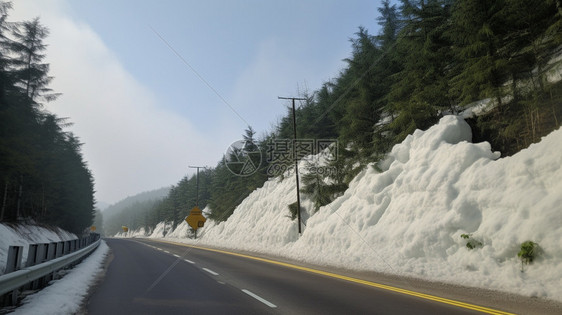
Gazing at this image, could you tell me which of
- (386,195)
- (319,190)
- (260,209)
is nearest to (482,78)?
(386,195)

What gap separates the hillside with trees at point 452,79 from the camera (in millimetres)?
12430

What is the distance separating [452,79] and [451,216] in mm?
7029

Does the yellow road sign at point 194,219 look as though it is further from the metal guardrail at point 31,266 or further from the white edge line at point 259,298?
the white edge line at point 259,298

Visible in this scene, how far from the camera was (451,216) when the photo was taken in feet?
36.3

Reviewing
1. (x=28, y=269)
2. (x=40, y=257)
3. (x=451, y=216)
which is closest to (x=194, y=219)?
(x=40, y=257)

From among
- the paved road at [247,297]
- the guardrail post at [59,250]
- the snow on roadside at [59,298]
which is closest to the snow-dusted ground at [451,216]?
the paved road at [247,297]

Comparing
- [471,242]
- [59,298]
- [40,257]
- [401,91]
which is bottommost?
[59,298]

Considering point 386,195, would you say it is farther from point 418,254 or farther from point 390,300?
point 390,300

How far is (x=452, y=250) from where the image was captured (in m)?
10.2

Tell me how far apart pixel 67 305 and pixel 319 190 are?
18.1 meters

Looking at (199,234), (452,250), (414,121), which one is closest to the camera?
(452,250)

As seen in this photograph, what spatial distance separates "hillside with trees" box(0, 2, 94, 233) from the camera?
17.8 meters

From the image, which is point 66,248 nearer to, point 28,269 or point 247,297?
point 28,269

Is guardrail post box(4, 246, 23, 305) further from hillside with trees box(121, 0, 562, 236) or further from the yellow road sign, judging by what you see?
the yellow road sign
